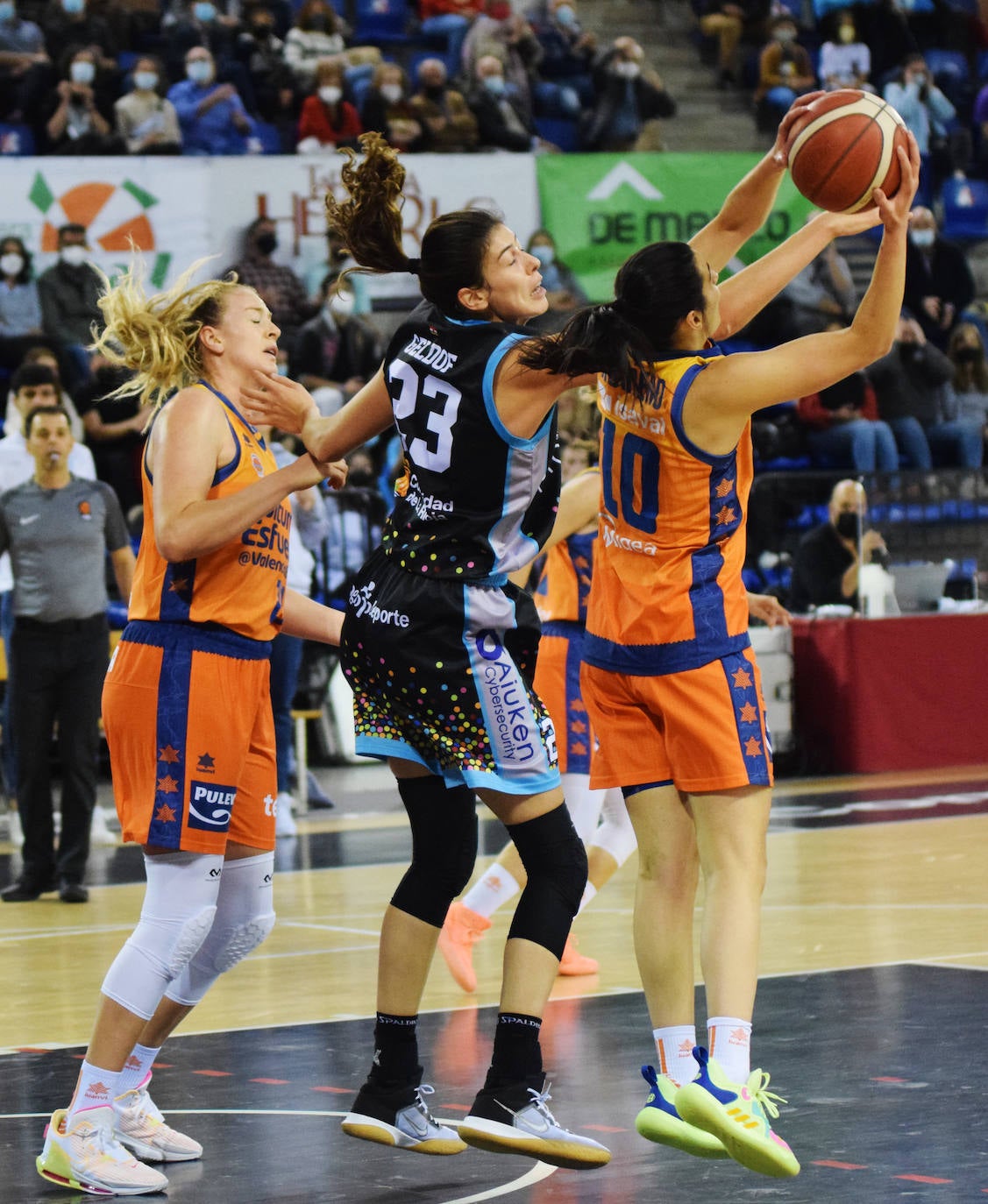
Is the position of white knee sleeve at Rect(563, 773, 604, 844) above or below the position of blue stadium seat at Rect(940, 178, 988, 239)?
below

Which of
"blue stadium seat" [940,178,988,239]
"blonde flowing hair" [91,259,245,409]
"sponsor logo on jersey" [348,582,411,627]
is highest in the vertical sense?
"blue stadium seat" [940,178,988,239]

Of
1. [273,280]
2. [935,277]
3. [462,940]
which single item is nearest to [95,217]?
[273,280]

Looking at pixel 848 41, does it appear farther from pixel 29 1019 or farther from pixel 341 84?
pixel 29 1019

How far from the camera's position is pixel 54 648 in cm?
882

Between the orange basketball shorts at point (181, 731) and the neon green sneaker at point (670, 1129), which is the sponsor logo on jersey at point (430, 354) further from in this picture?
the neon green sneaker at point (670, 1129)

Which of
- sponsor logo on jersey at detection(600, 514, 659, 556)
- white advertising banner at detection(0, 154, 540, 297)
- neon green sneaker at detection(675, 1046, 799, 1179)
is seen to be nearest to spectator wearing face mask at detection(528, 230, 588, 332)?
white advertising banner at detection(0, 154, 540, 297)

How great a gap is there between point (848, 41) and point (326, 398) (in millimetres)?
7904

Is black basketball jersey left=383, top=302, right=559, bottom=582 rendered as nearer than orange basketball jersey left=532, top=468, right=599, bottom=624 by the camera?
Yes

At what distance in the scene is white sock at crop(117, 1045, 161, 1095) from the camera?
4381 mm

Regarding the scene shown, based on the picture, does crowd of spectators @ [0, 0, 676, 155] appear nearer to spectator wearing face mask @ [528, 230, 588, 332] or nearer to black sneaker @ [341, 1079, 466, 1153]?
spectator wearing face mask @ [528, 230, 588, 332]

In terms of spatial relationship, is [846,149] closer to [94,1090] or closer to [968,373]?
[94,1090]

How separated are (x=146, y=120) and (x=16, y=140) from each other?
1047 millimetres

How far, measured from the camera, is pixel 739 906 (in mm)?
4098

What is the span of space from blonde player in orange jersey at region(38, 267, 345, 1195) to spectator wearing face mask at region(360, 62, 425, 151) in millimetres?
11905
